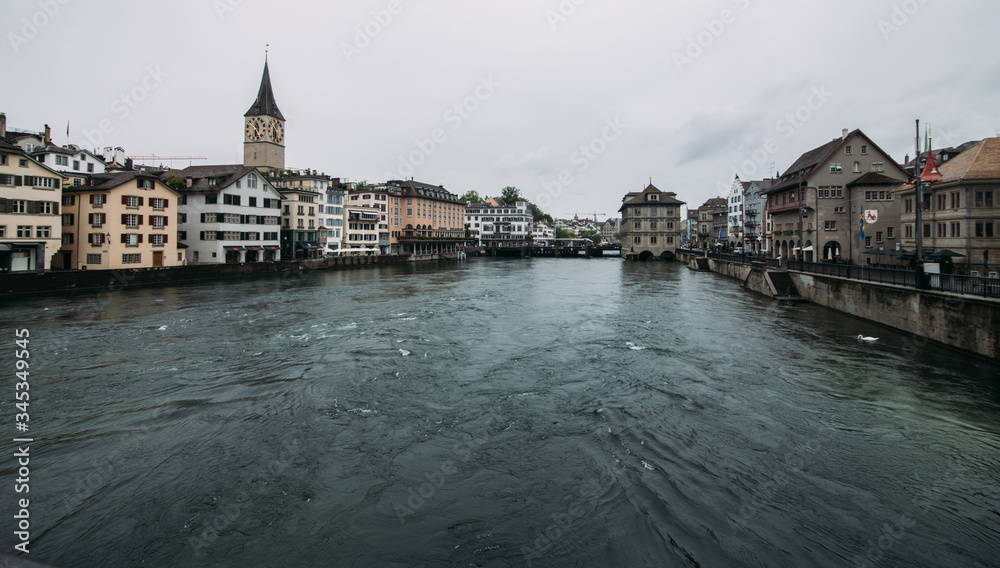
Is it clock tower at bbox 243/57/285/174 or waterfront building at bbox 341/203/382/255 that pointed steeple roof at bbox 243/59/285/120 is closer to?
clock tower at bbox 243/57/285/174

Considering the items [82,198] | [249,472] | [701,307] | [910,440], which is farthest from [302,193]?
[910,440]

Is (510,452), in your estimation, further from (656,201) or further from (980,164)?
(656,201)

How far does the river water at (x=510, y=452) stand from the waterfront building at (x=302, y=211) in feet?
187

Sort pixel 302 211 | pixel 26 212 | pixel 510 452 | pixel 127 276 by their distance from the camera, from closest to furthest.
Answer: pixel 510 452, pixel 26 212, pixel 127 276, pixel 302 211

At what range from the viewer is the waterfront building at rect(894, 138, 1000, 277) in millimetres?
29000

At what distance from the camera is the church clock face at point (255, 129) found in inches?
4441

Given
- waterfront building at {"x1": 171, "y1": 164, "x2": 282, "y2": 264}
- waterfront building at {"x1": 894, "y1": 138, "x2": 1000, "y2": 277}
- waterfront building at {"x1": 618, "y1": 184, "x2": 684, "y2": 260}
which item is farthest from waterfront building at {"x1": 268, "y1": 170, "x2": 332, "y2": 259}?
waterfront building at {"x1": 894, "y1": 138, "x2": 1000, "y2": 277}

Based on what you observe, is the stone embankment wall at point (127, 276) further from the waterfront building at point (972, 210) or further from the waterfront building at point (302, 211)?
the waterfront building at point (972, 210)

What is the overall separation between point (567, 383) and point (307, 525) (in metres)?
9.62

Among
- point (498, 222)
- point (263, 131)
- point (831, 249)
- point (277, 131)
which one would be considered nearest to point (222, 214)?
point (263, 131)

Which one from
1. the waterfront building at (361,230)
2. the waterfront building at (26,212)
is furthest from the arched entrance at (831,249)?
the waterfront building at (26,212)

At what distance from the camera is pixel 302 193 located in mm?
78688

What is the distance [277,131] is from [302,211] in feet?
157

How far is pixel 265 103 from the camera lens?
374ft
